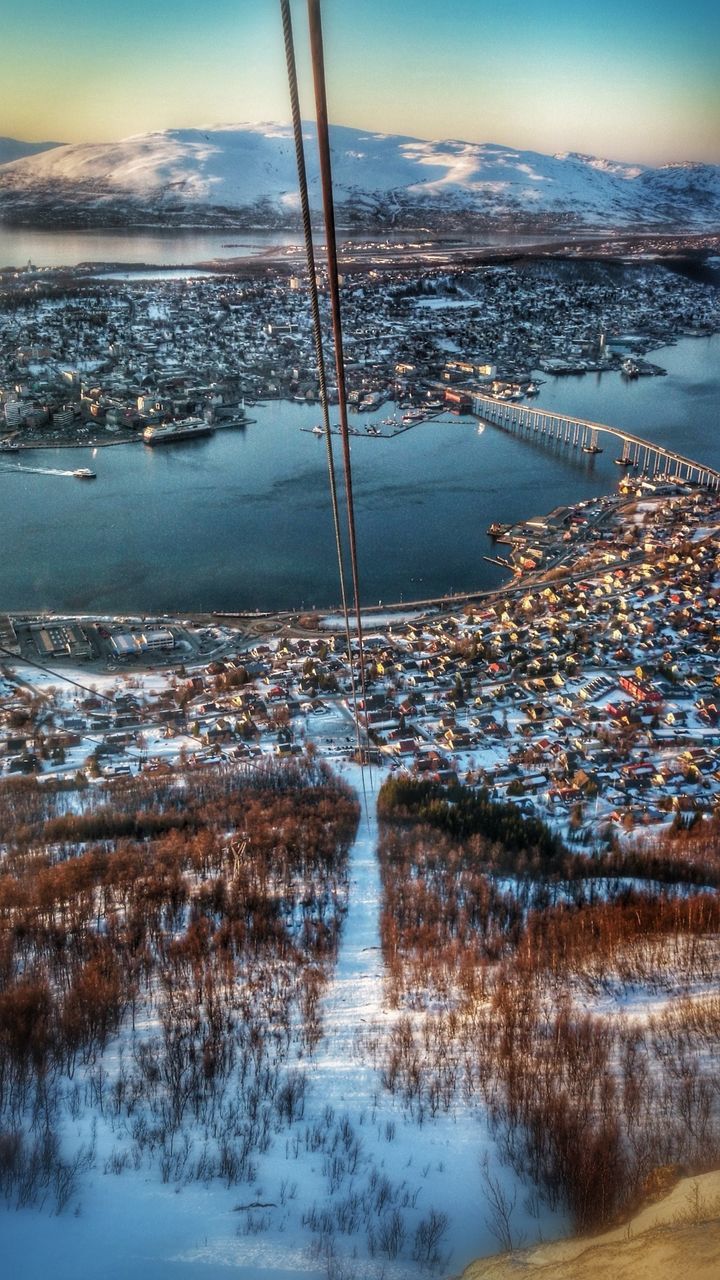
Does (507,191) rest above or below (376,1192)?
above

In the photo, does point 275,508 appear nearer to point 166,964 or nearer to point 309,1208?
point 166,964

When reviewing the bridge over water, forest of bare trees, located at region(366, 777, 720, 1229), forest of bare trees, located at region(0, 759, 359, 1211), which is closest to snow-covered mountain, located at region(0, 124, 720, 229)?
the bridge over water

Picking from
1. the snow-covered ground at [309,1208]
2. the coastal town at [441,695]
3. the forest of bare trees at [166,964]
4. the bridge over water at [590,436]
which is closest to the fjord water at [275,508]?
the bridge over water at [590,436]

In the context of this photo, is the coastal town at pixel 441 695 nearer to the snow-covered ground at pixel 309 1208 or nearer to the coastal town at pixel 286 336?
the snow-covered ground at pixel 309 1208

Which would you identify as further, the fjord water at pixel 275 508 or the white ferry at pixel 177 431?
the white ferry at pixel 177 431

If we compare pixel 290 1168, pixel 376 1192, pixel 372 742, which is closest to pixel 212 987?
pixel 290 1168

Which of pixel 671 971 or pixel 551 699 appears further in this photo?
pixel 551 699

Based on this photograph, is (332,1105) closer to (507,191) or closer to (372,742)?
(372,742)
